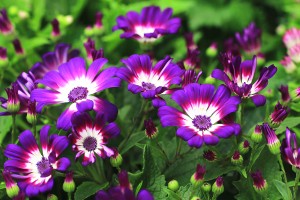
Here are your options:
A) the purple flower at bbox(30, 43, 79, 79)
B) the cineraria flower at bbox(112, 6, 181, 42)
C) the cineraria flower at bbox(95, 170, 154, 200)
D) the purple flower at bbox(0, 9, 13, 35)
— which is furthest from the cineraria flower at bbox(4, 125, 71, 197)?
the purple flower at bbox(0, 9, 13, 35)

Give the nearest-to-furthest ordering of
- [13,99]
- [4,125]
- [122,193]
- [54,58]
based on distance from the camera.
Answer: [122,193], [13,99], [4,125], [54,58]

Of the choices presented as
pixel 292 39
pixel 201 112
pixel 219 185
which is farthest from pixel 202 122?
pixel 292 39

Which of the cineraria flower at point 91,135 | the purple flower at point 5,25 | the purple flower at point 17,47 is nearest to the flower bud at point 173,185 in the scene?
the cineraria flower at point 91,135

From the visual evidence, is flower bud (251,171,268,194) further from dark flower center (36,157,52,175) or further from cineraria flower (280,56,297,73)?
cineraria flower (280,56,297,73)

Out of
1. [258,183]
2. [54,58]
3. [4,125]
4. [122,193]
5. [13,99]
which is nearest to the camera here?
[122,193]

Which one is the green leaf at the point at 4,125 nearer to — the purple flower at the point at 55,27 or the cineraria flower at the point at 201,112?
the purple flower at the point at 55,27

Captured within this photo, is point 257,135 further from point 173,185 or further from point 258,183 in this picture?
point 173,185
